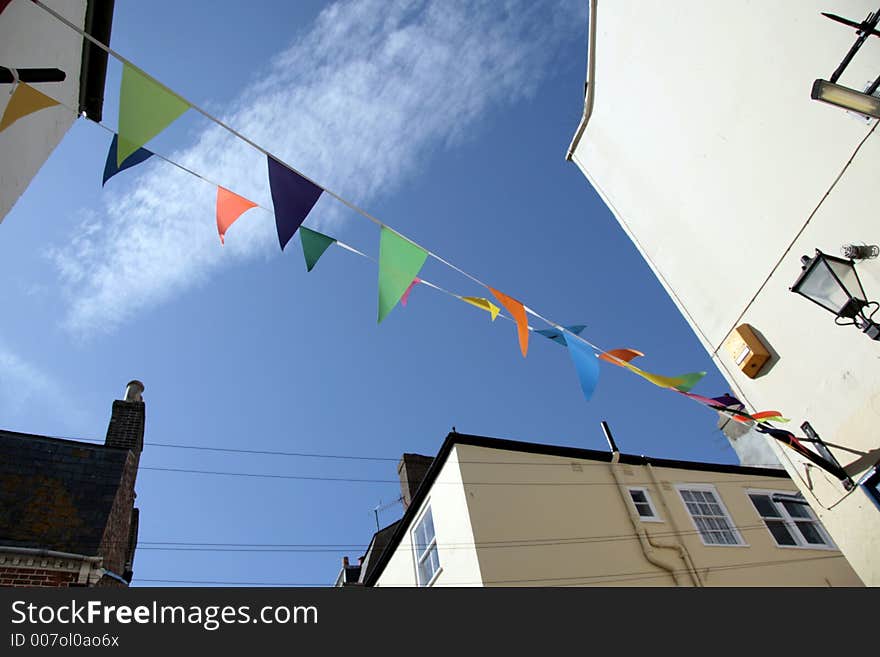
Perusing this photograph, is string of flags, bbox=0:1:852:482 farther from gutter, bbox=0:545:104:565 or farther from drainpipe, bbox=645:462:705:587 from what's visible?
gutter, bbox=0:545:104:565

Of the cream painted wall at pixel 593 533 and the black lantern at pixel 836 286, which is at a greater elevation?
the cream painted wall at pixel 593 533

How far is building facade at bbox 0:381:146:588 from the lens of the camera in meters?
7.95

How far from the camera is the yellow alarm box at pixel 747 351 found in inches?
225

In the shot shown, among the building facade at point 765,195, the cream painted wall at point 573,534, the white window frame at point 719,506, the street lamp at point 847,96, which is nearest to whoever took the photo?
the street lamp at point 847,96

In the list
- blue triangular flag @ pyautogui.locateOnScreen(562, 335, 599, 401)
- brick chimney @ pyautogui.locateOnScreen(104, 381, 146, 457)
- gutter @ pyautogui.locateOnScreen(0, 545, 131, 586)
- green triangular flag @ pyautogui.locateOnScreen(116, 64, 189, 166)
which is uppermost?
brick chimney @ pyautogui.locateOnScreen(104, 381, 146, 457)

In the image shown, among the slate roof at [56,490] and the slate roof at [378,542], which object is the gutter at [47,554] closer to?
the slate roof at [56,490]

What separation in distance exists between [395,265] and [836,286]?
3464 mm

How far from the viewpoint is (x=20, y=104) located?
3.09 m

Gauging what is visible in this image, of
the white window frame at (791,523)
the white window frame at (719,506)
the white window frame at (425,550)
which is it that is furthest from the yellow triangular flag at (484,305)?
the white window frame at (791,523)

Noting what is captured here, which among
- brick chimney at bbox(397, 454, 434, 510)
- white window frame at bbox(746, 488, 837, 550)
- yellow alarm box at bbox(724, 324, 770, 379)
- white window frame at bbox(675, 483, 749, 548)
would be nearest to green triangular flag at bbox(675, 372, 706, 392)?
yellow alarm box at bbox(724, 324, 770, 379)

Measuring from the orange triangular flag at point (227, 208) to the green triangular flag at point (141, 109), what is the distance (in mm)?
693

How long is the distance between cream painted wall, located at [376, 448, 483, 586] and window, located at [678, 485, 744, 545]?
4838 millimetres

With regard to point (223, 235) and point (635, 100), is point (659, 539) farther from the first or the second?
point (223, 235)
